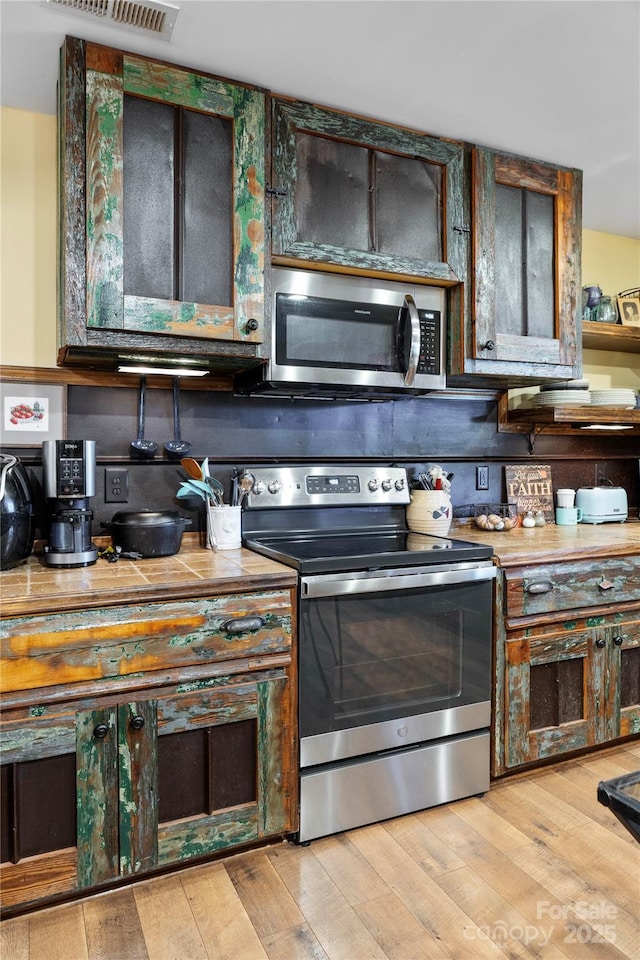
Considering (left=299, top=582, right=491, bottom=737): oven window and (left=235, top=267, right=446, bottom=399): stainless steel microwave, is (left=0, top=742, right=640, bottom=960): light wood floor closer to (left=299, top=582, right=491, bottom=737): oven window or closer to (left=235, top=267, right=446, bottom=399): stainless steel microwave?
(left=299, top=582, right=491, bottom=737): oven window

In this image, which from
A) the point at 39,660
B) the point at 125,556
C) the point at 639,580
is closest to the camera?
the point at 39,660

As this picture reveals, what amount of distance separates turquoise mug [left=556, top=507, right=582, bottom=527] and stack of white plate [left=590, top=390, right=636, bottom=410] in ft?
1.70

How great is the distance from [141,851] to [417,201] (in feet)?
7.56

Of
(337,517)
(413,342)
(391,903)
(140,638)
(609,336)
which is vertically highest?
(609,336)

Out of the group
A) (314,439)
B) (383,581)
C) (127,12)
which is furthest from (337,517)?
(127,12)

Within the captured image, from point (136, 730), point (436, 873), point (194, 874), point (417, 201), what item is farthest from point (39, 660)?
point (417, 201)

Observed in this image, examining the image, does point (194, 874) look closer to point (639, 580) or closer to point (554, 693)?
point (554, 693)

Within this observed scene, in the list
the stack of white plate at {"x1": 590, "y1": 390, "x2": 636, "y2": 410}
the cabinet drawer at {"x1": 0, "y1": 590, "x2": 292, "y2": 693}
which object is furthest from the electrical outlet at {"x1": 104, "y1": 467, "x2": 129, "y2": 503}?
the stack of white plate at {"x1": 590, "y1": 390, "x2": 636, "y2": 410}

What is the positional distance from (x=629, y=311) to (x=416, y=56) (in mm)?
1792

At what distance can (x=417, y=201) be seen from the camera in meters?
2.28

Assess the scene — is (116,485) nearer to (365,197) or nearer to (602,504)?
(365,197)

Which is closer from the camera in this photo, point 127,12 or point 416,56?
A: point 127,12

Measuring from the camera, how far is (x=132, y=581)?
1.68 m

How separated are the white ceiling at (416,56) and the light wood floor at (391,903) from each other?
2390 millimetres
